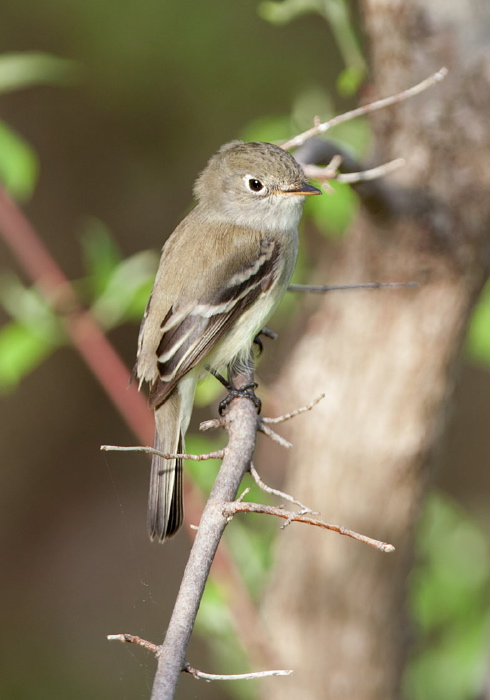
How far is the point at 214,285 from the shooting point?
2695mm

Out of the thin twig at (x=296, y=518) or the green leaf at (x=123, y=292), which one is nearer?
the thin twig at (x=296, y=518)

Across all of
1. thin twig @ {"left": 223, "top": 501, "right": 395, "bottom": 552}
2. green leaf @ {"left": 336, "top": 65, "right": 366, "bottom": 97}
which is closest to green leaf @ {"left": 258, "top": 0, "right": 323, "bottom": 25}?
green leaf @ {"left": 336, "top": 65, "right": 366, "bottom": 97}

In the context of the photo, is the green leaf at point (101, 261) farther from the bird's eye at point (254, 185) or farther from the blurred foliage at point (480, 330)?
the blurred foliage at point (480, 330)

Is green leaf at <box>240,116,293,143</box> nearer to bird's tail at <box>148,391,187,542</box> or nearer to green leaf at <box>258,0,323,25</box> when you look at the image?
green leaf at <box>258,0,323,25</box>

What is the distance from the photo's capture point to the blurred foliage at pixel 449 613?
11.5 feet

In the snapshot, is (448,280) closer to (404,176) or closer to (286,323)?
(404,176)

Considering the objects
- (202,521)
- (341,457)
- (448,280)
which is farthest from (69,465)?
(202,521)

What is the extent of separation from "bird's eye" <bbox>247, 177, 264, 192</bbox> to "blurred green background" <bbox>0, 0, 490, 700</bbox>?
2374mm

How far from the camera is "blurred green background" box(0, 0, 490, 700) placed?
5.84 meters

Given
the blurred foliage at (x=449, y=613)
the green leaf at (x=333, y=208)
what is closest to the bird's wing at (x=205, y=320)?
the green leaf at (x=333, y=208)

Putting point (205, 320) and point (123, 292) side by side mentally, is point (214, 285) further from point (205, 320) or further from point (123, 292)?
point (123, 292)

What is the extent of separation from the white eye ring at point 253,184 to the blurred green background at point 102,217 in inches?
93.3

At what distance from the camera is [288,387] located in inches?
142

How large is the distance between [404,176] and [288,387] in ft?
3.01
